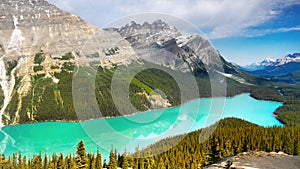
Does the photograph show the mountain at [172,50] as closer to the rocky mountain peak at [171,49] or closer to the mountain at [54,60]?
the rocky mountain peak at [171,49]

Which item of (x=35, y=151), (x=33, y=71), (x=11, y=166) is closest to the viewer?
(x=11, y=166)

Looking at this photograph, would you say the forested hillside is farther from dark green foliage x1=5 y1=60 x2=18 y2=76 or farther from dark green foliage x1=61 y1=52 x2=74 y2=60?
dark green foliage x1=61 y1=52 x2=74 y2=60

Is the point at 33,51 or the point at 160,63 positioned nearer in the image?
the point at 160,63

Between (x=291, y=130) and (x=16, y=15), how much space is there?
425 feet

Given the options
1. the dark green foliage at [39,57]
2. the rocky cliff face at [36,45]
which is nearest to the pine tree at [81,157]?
the rocky cliff face at [36,45]

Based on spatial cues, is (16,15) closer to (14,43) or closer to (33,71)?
(14,43)

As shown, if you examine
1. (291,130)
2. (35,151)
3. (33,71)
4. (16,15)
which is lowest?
(35,151)

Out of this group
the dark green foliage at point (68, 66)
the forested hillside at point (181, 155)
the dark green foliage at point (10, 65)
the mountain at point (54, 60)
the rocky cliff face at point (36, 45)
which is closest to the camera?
the forested hillside at point (181, 155)

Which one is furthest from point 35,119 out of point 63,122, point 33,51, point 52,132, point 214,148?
point 214,148

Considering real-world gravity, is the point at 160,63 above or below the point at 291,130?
above

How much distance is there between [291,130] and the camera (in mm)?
49438

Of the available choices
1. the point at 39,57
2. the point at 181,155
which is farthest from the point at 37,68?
the point at 181,155

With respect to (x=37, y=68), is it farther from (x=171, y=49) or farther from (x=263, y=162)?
(x=263, y=162)

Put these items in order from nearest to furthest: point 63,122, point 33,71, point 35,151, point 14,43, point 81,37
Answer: point 35,151 < point 63,122 < point 33,71 < point 14,43 < point 81,37
